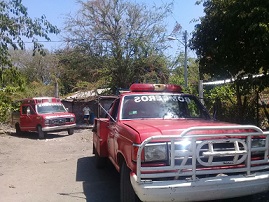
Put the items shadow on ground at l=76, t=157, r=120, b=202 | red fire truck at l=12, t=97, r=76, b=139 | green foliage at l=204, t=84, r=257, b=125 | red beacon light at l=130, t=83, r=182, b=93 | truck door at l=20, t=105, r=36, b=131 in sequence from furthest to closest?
truck door at l=20, t=105, r=36, b=131 < red fire truck at l=12, t=97, r=76, b=139 < green foliage at l=204, t=84, r=257, b=125 < red beacon light at l=130, t=83, r=182, b=93 < shadow on ground at l=76, t=157, r=120, b=202

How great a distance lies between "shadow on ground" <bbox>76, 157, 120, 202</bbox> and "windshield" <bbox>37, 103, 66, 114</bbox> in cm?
896

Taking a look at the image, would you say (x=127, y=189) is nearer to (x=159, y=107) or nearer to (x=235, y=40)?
(x=159, y=107)

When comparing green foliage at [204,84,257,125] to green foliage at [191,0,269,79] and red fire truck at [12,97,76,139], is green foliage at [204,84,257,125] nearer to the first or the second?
green foliage at [191,0,269,79]

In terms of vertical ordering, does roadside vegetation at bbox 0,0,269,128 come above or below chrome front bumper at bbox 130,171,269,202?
above

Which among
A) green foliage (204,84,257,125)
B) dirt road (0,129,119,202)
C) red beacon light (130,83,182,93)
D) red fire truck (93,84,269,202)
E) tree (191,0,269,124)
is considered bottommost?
dirt road (0,129,119,202)

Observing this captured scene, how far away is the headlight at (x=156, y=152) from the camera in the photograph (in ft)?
13.4

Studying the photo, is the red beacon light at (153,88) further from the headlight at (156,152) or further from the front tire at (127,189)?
the headlight at (156,152)

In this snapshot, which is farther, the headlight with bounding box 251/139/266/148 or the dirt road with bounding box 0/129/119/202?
the dirt road with bounding box 0/129/119/202

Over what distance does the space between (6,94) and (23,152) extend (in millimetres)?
11159

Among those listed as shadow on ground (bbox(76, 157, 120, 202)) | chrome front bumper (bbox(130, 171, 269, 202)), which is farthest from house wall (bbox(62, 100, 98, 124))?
chrome front bumper (bbox(130, 171, 269, 202))

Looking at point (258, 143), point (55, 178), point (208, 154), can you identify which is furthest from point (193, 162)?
point (55, 178)

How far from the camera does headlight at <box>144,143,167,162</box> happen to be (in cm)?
409

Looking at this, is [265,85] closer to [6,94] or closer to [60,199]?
[60,199]

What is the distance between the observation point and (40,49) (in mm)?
9320
